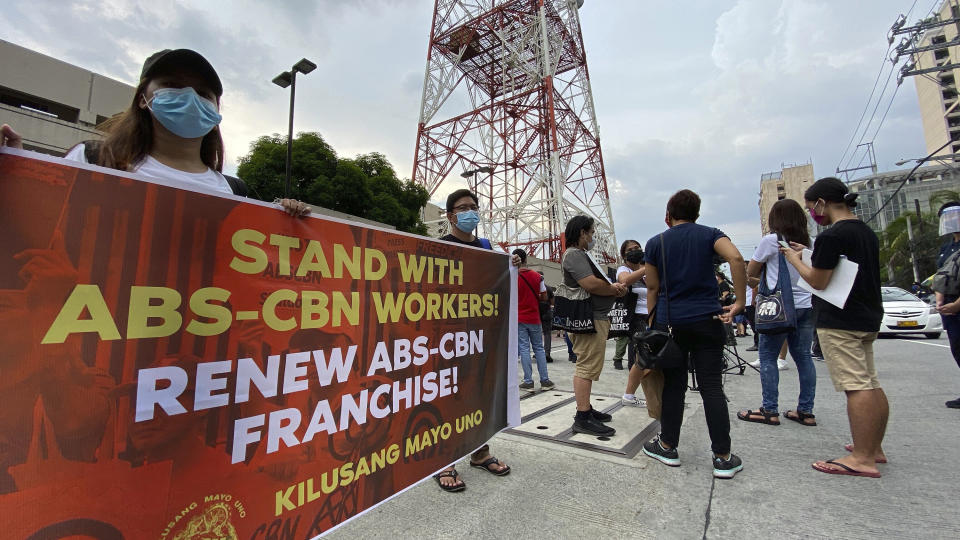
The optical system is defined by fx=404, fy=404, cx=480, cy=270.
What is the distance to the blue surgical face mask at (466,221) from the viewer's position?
104 inches

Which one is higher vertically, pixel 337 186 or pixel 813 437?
pixel 337 186

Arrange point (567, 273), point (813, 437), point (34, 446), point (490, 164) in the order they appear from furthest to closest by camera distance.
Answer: point (490, 164) → point (567, 273) → point (813, 437) → point (34, 446)

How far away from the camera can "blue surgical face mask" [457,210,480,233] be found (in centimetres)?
265

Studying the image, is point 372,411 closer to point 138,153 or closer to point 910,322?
point 138,153

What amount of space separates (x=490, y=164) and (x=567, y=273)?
21.4 m

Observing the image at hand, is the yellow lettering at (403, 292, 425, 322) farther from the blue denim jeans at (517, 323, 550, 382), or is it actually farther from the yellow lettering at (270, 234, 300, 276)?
the blue denim jeans at (517, 323, 550, 382)

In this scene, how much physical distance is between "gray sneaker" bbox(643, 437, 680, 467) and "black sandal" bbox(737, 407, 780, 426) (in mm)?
1154

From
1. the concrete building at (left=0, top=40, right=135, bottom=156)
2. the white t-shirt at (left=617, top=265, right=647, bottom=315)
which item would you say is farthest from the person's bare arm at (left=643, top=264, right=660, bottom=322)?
the concrete building at (left=0, top=40, right=135, bottom=156)

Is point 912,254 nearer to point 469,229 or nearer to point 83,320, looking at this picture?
point 469,229

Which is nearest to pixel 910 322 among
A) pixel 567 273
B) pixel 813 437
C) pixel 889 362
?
pixel 889 362

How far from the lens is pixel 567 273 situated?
3078 millimetres

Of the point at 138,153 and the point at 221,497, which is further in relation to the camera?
the point at 138,153

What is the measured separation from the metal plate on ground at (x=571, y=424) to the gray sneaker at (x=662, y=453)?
10 centimetres

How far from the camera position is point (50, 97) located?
16.0 metres
